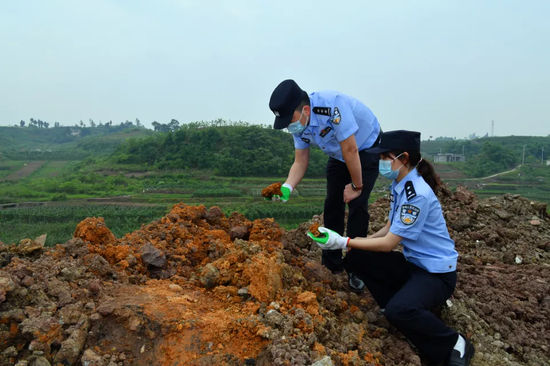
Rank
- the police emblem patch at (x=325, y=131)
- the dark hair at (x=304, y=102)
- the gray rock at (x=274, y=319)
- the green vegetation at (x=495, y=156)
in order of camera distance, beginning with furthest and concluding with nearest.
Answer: the green vegetation at (x=495, y=156) → the police emblem patch at (x=325, y=131) → the dark hair at (x=304, y=102) → the gray rock at (x=274, y=319)

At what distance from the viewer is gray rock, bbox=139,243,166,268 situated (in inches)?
124

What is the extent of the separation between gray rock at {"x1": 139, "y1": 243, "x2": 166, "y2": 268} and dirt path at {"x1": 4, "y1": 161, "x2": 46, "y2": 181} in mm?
29529

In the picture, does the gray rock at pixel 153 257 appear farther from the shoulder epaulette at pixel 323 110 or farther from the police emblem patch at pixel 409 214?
the police emblem patch at pixel 409 214

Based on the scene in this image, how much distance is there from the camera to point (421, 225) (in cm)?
255

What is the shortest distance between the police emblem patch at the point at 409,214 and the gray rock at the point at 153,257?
196cm

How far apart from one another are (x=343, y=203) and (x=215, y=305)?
1584mm

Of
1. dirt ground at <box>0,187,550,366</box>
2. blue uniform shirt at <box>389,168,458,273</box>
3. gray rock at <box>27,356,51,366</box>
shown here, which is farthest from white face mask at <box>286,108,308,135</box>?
gray rock at <box>27,356,51,366</box>

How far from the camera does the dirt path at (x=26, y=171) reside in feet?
91.3

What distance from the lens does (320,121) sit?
3.04m

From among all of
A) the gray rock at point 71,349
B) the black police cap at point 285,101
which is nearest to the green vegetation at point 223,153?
the black police cap at point 285,101

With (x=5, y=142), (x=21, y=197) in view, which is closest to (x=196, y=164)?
(x=21, y=197)

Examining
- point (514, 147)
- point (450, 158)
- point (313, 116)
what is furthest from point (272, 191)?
point (514, 147)

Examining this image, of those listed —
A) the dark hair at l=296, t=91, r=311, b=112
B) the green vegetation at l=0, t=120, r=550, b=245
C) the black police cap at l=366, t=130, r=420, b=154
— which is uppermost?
the dark hair at l=296, t=91, r=311, b=112

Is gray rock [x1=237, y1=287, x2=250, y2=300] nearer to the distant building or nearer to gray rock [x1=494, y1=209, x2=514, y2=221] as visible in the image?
gray rock [x1=494, y1=209, x2=514, y2=221]
